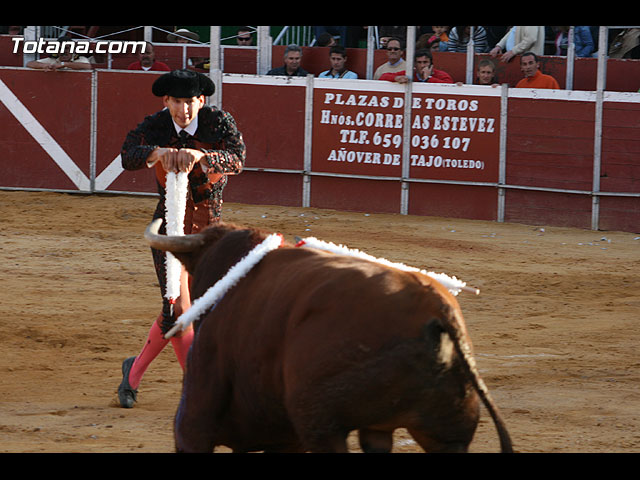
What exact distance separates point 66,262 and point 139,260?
0.62m

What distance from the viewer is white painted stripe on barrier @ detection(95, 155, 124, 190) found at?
1238 cm

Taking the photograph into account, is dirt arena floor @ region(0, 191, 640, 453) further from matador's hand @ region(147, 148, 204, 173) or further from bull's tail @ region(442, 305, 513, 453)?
bull's tail @ region(442, 305, 513, 453)

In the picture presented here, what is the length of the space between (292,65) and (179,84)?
25.7 feet

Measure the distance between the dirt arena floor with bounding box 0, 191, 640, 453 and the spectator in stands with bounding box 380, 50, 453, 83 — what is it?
1540 mm

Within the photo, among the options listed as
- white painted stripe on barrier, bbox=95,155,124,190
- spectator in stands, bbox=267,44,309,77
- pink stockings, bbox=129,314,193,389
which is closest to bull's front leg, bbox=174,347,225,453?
pink stockings, bbox=129,314,193,389

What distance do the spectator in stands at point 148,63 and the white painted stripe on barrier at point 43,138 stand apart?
4.43 ft

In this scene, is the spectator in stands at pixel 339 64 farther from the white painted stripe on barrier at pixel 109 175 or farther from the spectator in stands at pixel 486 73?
the white painted stripe on barrier at pixel 109 175

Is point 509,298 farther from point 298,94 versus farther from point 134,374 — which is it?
point 298,94

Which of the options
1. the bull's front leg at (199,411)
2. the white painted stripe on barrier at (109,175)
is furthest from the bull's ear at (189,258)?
the white painted stripe on barrier at (109,175)

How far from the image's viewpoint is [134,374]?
486 centimetres

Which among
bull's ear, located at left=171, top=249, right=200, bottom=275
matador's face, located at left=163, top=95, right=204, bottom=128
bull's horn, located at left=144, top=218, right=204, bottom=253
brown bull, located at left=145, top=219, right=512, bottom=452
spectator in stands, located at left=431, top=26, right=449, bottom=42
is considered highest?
spectator in stands, located at left=431, top=26, right=449, bottom=42

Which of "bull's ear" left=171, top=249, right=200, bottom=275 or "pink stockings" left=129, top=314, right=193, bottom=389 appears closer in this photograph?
"bull's ear" left=171, top=249, right=200, bottom=275

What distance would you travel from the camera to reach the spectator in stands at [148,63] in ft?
41.4

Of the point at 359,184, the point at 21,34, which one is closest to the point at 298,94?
the point at 359,184
